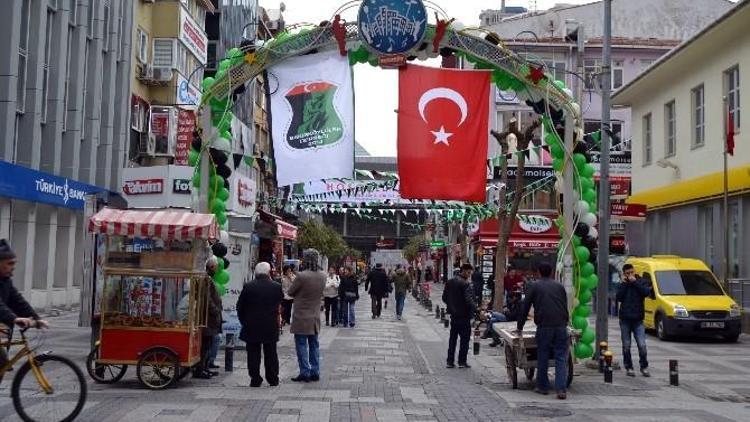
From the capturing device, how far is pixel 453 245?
2662 inches

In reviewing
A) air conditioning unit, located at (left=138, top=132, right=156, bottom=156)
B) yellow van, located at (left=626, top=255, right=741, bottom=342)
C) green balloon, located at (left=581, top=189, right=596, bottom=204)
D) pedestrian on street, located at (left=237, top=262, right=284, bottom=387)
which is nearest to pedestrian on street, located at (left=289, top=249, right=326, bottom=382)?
pedestrian on street, located at (left=237, top=262, right=284, bottom=387)

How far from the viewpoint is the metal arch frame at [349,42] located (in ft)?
49.6

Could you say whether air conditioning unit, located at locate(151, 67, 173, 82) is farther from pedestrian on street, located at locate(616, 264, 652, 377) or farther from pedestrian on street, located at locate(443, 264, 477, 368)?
pedestrian on street, located at locate(616, 264, 652, 377)

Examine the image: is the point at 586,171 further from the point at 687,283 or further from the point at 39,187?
the point at 39,187

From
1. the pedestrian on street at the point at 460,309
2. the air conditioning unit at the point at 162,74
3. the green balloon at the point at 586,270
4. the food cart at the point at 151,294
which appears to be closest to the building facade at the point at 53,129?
the air conditioning unit at the point at 162,74

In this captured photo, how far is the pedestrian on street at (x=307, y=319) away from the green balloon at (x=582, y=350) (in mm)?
4420

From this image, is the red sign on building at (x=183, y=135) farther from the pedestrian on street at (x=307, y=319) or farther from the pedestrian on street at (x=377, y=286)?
the pedestrian on street at (x=307, y=319)

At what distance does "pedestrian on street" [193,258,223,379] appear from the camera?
12727 mm

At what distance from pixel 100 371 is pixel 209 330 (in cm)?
158

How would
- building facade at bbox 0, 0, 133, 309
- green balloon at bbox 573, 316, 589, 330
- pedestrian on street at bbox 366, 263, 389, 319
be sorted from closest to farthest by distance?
green balloon at bbox 573, 316, 589, 330
building facade at bbox 0, 0, 133, 309
pedestrian on street at bbox 366, 263, 389, 319

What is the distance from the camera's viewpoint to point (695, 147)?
1126 inches

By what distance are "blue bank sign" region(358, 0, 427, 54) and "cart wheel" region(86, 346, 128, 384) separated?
6625 millimetres

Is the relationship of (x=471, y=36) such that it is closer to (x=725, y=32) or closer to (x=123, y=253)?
(x=123, y=253)

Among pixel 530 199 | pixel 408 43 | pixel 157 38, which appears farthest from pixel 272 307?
pixel 530 199
